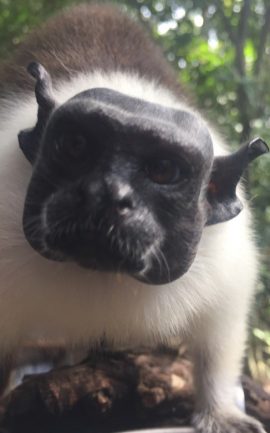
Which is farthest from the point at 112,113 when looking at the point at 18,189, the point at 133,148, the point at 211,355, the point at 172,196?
the point at 211,355

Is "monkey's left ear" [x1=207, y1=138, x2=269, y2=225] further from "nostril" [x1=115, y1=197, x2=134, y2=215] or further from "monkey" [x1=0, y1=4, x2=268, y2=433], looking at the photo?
"nostril" [x1=115, y1=197, x2=134, y2=215]

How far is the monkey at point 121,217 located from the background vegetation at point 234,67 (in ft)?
2.20

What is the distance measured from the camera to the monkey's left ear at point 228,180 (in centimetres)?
172

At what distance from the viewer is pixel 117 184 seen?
4.63 feet

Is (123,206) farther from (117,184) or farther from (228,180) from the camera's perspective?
(228,180)

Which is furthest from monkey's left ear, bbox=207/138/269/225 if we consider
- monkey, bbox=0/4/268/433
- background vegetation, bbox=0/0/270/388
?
background vegetation, bbox=0/0/270/388

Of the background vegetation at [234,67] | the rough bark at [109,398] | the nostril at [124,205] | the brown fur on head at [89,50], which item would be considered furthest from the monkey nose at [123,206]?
the background vegetation at [234,67]

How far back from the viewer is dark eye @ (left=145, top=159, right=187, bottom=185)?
1.50m

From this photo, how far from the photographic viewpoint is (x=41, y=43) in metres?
2.41

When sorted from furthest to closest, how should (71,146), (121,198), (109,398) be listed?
(109,398) < (71,146) < (121,198)

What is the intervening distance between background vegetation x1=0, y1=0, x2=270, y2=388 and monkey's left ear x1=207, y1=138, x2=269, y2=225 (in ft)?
3.14

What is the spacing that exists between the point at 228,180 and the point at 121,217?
1.44ft

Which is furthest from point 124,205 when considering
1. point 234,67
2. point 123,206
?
point 234,67

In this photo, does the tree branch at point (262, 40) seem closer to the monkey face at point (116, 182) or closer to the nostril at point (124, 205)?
the monkey face at point (116, 182)
